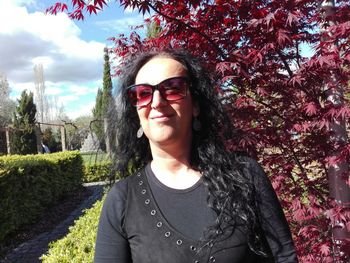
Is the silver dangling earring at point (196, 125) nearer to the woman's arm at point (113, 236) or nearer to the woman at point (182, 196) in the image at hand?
the woman at point (182, 196)

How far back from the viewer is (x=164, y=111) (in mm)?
1483

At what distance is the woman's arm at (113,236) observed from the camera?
4.72 feet

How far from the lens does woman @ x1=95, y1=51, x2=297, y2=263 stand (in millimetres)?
1383

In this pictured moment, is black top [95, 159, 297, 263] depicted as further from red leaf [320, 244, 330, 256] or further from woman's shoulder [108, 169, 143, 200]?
red leaf [320, 244, 330, 256]

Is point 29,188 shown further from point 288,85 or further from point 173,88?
point 173,88

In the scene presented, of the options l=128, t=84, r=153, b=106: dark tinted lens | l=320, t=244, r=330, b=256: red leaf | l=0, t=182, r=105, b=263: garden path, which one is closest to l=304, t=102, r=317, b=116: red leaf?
l=320, t=244, r=330, b=256: red leaf

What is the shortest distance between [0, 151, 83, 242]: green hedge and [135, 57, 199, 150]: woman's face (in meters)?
5.93

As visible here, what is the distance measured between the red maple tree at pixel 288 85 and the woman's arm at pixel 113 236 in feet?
4.34

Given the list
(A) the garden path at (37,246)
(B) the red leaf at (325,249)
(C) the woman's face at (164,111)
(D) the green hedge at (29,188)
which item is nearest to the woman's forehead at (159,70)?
(C) the woman's face at (164,111)

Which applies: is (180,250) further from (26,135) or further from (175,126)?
(26,135)

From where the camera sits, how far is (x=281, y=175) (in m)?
2.96

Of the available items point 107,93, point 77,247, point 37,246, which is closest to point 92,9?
point 107,93

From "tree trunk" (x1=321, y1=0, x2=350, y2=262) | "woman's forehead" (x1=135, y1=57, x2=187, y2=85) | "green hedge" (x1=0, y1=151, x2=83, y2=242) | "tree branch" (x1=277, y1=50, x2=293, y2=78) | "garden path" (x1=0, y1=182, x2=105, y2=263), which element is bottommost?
"garden path" (x1=0, y1=182, x2=105, y2=263)

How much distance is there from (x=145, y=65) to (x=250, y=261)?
2.79 ft
